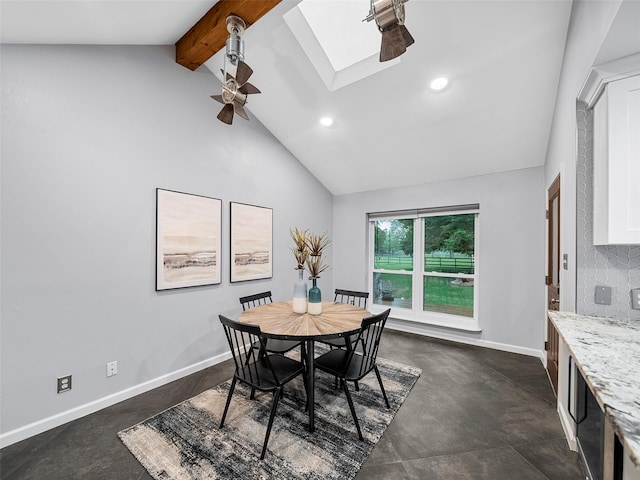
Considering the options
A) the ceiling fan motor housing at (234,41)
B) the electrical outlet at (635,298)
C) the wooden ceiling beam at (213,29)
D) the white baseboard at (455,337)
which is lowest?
the white baseboard at (455,337)

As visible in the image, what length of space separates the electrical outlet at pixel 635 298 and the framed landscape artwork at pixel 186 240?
3.38 metres

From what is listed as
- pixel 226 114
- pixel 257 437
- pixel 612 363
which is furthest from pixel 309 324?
pixel 226 114

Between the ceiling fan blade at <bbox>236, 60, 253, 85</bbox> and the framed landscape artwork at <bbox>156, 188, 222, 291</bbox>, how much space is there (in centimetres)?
131

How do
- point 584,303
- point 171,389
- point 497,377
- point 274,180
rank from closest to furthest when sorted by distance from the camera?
point 584,303
point 171,389
point 497,377
point 274,180

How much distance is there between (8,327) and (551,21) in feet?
14.8

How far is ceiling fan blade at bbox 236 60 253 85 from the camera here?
1929mm

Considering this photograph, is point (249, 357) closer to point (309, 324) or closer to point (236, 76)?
point (309, 324)

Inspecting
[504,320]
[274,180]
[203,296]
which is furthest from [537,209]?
[203,296]

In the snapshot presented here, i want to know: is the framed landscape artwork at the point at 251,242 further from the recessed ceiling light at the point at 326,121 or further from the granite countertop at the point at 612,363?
the granite countertop at the point at 612,363

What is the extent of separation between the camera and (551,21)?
1.99m

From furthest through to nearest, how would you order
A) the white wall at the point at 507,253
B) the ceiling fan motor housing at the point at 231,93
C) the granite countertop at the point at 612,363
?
the white wall at the point at 507,253, the ceiling fan motor housing at the point at 231,93, the granite countertop at the point at 612,363

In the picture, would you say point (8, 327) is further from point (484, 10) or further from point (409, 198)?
point (409, 198)

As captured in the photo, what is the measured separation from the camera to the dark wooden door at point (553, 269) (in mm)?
2414

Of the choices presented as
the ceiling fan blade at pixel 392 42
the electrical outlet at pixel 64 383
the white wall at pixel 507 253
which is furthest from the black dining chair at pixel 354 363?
the white wall at pixel 507 253
